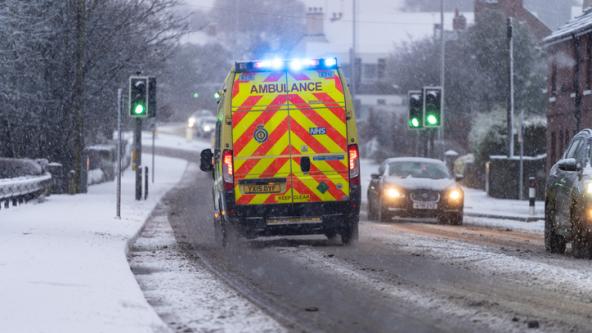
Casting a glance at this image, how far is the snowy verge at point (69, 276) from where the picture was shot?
9.62 metres

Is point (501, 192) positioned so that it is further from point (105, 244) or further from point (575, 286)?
point (575, 286)

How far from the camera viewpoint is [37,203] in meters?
33.2

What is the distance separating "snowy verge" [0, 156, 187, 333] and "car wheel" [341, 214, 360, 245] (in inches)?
130

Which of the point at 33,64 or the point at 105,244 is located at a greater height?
the point at 33,64

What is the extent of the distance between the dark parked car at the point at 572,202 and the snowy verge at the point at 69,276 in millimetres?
6027

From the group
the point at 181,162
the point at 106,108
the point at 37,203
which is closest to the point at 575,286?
the point at 37,203

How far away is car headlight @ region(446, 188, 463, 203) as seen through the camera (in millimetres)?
27622

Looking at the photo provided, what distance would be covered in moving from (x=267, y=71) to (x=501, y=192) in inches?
1084

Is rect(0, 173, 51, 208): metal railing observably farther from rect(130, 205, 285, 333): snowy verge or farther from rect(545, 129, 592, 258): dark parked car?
rect(545, 129, 592, 258): dark parked car

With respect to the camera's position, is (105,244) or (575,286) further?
(105,244)

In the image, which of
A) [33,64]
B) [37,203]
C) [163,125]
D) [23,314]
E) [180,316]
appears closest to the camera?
[23,314]

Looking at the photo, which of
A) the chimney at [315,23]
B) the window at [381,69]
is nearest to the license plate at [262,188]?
the window at [381,69]

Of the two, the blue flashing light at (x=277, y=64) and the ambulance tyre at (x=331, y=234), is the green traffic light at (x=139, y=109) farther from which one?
the blue flashing light at (x=277, y=64)

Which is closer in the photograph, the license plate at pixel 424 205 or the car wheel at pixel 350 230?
the car wheel at pixel 350 230
